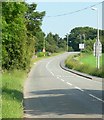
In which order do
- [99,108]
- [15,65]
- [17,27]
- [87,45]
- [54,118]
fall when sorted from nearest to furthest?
[54,118], [99,108], [17,27], [15,65], [87,45]

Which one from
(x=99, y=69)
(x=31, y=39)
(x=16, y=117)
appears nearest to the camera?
(x=16, y=117)

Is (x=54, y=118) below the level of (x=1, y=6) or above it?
below

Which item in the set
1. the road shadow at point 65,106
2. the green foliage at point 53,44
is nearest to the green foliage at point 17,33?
the road shadow at point 65,106

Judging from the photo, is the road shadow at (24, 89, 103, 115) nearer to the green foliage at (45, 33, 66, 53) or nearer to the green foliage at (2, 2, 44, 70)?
the green foliage at (2, 2, 44, 70)

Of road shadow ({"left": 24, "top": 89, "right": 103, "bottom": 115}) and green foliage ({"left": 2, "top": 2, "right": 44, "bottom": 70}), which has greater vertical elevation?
green foliage ({"left": 2, "top": 2, "right": 44, "bottom": 70})

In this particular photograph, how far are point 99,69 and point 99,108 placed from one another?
1248 inches

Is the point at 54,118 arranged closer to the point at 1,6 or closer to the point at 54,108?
the point at 54,108

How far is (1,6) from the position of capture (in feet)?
69.5

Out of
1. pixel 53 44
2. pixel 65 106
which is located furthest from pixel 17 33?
pixel 53 44

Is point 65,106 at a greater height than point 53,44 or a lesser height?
lesser

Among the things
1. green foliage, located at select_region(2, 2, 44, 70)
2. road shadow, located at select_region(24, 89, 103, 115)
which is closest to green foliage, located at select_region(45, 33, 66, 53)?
green foliage, located at select_region(2, 2, 44, 70)

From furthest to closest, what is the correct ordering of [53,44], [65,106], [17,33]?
[53,44] → [17,33] → [65,106]

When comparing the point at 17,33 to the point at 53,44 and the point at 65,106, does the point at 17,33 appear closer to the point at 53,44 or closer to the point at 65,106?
the point at 65,106

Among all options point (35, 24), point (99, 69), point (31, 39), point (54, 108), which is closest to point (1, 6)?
point (54, 108)
